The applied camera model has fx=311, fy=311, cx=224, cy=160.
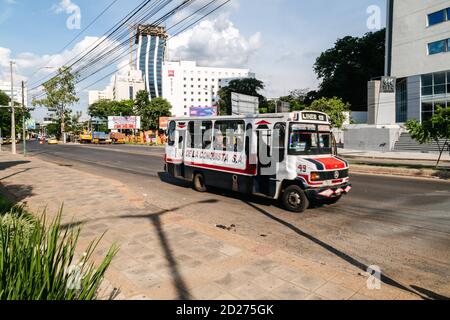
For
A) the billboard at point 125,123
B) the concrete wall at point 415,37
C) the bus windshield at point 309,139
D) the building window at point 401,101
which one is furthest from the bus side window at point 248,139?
the billboard at point 125,123

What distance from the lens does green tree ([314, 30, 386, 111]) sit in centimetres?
6325

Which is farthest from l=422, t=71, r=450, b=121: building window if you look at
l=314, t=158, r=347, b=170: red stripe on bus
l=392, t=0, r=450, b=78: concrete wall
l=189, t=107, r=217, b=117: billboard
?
l=189, t=107, r=217, b=117: billboard

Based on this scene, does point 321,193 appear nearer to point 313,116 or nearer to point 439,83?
point 313,116

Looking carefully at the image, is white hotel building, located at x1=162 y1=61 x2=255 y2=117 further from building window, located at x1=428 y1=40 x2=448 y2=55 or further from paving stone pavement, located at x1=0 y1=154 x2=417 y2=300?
paving stone pavement, located at x1=0 y1=154 x2=417 y2=300

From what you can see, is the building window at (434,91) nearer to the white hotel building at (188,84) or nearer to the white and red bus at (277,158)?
the white and red bus at (277,158)

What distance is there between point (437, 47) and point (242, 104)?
2388 cm

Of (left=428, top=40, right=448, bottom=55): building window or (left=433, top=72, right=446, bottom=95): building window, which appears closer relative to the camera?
(left=428, top=40, right=448, bottom=55): building window

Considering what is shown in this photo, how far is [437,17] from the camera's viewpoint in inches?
1410

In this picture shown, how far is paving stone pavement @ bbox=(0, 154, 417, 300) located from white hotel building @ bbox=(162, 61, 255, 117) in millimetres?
132487

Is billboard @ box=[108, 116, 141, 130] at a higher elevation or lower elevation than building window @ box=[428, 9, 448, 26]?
lower

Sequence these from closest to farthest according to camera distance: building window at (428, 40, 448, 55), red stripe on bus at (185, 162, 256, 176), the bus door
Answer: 1. the bus door
2. red stripe on bus at (185, 162, 256, 176)
3. building window at (428, 40, 448, 55)

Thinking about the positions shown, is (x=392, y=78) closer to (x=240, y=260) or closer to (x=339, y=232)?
(x=339, y=232)

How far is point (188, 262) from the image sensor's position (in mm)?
4926

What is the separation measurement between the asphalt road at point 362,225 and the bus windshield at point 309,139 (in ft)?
5.56
